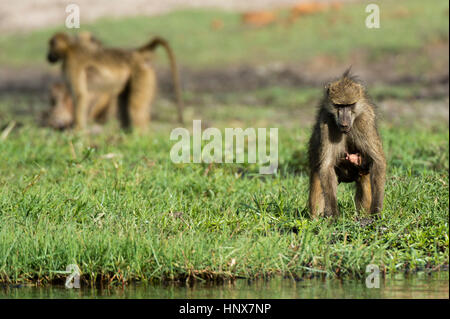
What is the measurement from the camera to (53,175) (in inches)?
272

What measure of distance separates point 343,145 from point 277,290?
1455mm

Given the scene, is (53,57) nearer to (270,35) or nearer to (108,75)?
(108,75)

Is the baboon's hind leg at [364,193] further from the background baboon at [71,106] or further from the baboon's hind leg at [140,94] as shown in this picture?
the background baboon at [71,106]

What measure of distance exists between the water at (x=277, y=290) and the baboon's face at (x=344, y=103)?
111cm

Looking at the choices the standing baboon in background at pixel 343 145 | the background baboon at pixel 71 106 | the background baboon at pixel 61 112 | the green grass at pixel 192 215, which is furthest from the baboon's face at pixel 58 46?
the standing baboon in background at pixel 343 145

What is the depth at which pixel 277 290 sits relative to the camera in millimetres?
4336

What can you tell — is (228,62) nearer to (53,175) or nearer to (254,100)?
(254,100)

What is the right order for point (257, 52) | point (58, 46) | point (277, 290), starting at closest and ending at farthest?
point (277, 290)
point (58, 46)
point (257, 52)

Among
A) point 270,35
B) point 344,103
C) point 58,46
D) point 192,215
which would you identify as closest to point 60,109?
point 58,46

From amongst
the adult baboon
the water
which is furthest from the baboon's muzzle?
the water

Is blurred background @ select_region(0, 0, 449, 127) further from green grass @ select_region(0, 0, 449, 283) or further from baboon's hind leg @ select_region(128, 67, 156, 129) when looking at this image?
green grass @ select_region(0, 0, 449, 283)

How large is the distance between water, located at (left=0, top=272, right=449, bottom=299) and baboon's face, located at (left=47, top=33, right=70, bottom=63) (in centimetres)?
641

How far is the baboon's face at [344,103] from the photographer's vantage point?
16.9 feet

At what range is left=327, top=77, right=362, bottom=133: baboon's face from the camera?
5161 millimetres
